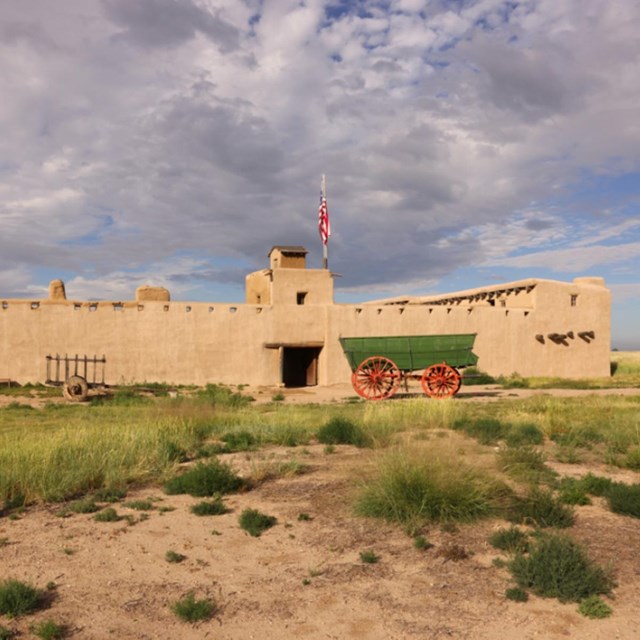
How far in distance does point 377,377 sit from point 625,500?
40.0 feet

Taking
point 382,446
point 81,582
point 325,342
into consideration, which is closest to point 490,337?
point 325,342

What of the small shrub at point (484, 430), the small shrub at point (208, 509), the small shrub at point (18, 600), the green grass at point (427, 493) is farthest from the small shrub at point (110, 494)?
the small shrub at point (484, 430)

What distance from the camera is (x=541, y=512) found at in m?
5.99

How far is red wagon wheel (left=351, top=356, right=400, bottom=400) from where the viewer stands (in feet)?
60.5

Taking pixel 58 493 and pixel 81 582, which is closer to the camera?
pixel 81 582

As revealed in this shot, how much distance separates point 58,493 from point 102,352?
16.1 metres

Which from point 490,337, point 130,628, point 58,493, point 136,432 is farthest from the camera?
point 490,337

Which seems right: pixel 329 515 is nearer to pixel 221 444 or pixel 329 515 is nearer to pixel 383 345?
pixel 221 444

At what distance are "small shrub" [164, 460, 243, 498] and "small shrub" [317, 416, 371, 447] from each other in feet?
9.89

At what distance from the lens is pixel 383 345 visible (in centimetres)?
1859

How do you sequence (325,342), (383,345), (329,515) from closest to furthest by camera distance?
1. (329,515)
2. (383,345)
3. (325,342)

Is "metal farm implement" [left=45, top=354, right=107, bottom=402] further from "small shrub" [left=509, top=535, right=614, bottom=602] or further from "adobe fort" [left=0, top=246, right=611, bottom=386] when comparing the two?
"small shrub" [left=509, top=535, right=614, bottom=602]

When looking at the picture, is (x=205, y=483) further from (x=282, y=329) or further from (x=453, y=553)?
(x=282, y=329)

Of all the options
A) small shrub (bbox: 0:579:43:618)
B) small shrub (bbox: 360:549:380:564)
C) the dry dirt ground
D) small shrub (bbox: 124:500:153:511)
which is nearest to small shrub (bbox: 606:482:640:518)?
the dry dirt ground
